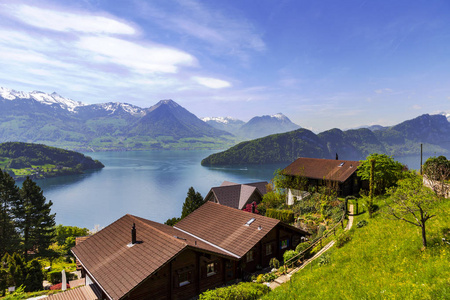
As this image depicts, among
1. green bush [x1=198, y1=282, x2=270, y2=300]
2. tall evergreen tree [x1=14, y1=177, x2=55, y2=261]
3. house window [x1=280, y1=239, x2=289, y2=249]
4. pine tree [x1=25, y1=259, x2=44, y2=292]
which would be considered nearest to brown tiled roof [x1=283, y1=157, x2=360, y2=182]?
house window [x1=280, y1=239, x2=289, y2=249]

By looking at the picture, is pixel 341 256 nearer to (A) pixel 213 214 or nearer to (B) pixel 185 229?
(A) pixel 213 214

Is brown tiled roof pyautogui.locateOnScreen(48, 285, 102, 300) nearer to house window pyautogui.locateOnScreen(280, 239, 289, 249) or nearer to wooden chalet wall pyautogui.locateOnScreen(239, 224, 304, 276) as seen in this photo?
wooden chalet wall pyautogui.locateOnScreen(239, 224, 304, 276)

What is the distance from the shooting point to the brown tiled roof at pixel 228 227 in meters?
24.8

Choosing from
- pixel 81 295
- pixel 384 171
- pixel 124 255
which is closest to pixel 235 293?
pixel 124 255

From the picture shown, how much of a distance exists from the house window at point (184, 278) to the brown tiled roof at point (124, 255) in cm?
237

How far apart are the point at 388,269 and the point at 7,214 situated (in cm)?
5978

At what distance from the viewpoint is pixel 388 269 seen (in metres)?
12.8

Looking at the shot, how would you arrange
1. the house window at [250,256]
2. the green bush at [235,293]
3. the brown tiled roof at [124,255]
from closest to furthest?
1. the green bush at [235,293]
2. the brown tiled roof at [124,255]
3. the house window at [250,256]

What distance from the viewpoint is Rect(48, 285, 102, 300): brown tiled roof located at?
17719 millimetres

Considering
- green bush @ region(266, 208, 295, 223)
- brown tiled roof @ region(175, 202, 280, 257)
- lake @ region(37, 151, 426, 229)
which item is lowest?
lake @ region(37, 151, 426, 229)

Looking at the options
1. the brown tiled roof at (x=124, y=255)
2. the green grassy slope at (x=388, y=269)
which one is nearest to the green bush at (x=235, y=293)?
the green grassy slope at (x=388, y=269)

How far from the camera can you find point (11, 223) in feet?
152

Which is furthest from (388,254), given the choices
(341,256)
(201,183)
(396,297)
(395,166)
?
(201,183)

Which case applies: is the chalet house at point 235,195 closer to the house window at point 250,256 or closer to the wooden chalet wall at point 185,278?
the house window at point 250,256
